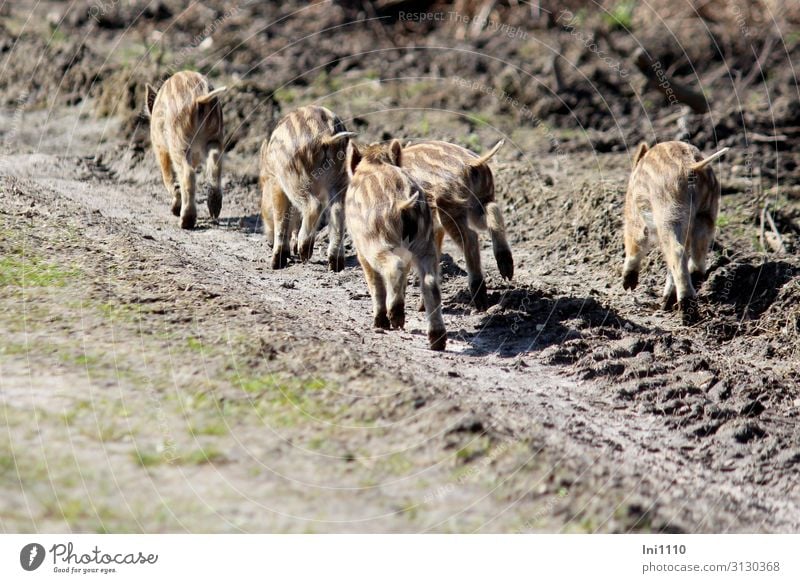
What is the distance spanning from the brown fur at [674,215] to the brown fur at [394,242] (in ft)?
6.68

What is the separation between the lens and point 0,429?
5.78 metres

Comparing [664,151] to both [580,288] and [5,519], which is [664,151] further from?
[5,519]

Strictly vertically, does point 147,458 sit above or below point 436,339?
above

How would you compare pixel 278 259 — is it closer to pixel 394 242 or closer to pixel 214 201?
pixel 214 201

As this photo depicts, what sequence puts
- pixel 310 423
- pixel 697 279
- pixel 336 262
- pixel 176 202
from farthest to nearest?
pixel 176 202 < pixel 336 262 < pixel 697 279 < pixel 310 423

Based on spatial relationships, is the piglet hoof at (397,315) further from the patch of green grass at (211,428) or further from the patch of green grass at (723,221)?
the patch of green grass at (723,221)

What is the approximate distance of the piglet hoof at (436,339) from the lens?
796 cm

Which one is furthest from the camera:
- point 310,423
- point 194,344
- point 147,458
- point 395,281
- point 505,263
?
point 505,263

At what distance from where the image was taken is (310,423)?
6.15m

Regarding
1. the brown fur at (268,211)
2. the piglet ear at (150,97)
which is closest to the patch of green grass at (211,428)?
the brown fur at (268,211)

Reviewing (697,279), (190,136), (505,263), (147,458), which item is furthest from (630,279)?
(147,458)

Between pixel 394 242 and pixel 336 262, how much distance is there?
6.10 ft

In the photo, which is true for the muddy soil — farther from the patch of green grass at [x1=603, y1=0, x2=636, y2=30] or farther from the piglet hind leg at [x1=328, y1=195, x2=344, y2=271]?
the patch of green grass at [x1=603, y1=0, x2=636, y2=30]

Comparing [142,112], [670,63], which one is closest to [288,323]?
[142,112]
